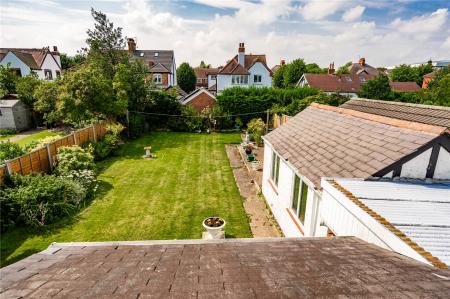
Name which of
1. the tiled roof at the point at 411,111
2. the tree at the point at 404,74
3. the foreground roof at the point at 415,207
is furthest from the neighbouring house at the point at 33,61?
the tree at the point at 404,74

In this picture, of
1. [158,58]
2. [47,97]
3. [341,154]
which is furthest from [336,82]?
[341,154]

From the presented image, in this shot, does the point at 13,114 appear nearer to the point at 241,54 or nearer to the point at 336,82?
the point at 241,54

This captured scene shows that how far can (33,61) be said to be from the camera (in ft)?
158

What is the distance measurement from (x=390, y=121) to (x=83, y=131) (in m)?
19.1

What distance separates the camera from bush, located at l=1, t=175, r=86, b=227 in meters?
10.3

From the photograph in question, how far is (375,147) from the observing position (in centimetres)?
714

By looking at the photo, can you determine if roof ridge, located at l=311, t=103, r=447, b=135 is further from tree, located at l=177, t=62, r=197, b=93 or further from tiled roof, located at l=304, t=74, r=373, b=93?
tree, located at l=177, t=62, r=197, b=93

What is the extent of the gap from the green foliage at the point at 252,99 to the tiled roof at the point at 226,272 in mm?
26491

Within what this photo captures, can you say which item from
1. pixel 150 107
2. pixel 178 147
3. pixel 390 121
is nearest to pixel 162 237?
pixel 390 121

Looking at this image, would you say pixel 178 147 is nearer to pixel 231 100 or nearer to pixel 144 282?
pixel 231 100

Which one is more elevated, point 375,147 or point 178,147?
point 375,147

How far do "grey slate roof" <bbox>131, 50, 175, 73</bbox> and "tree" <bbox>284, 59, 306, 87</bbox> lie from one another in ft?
91.9

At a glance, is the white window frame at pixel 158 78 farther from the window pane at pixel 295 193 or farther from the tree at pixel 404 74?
the tree at pixel 404 74

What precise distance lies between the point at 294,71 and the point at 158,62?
105 ft
